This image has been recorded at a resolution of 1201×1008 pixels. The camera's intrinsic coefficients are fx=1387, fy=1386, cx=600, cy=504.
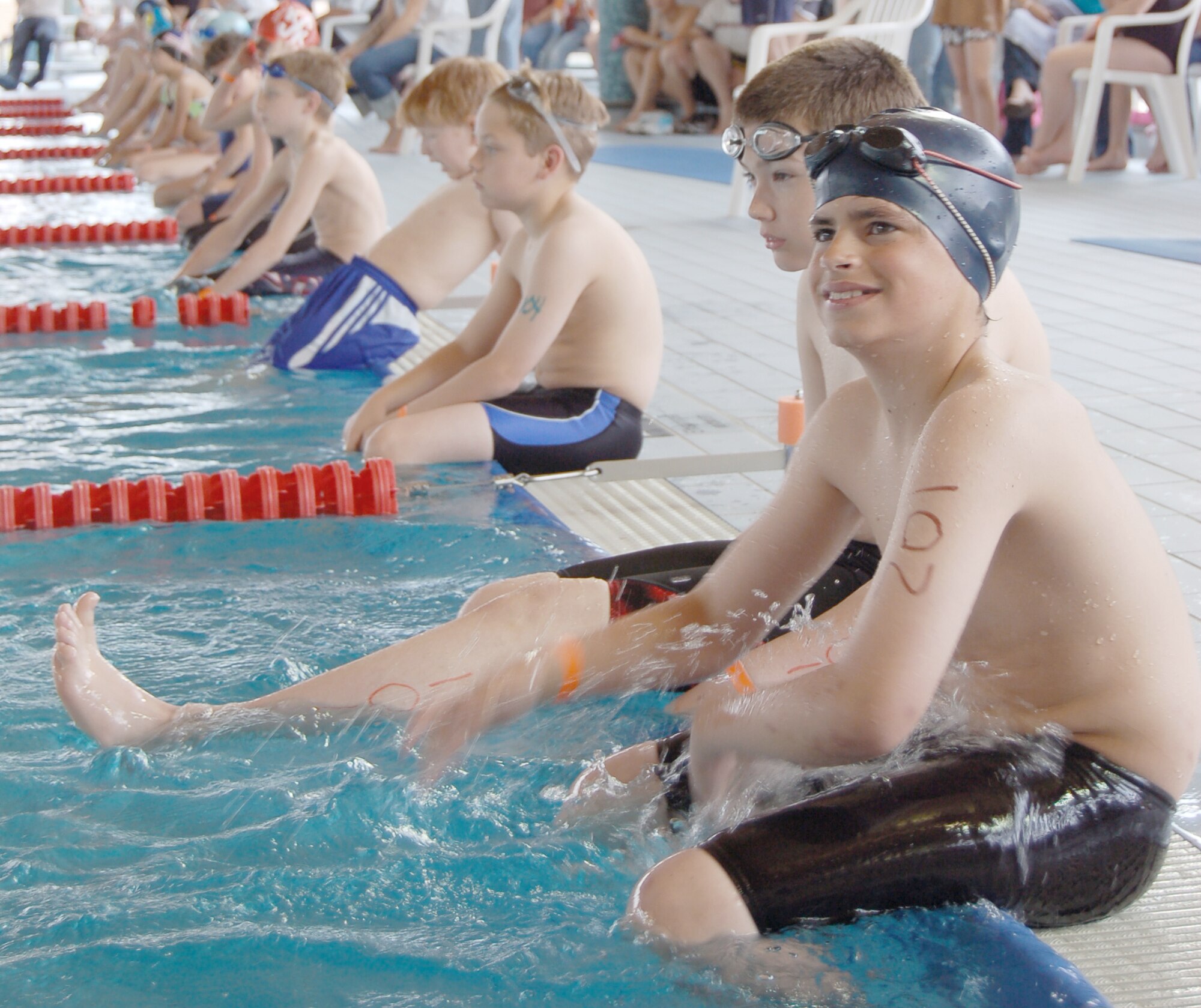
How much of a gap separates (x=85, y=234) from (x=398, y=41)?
473cm

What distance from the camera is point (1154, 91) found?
30.7 feet

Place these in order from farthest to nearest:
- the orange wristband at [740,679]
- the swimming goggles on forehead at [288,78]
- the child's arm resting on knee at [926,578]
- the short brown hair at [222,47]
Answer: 1. the short brown hair at [222,47]
2. the swimming goggles on forehead at [288,78]
3. the orange wristband at [740,679]
4. the child's arm resting on knee at [926,578]

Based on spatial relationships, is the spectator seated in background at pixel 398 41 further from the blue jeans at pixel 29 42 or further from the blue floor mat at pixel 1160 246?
the blue jeans at pixel 29 42

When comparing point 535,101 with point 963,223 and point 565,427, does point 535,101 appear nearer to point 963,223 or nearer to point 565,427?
point 565,427

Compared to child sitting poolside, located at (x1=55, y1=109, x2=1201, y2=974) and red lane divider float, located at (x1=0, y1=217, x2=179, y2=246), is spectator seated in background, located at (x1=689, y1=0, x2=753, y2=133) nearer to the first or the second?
red lane divider float, located at (x1=0, y1=217, x2=179, y2=246)

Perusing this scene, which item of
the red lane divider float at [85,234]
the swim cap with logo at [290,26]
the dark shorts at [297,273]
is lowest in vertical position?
the red lane divider float at [85,234]

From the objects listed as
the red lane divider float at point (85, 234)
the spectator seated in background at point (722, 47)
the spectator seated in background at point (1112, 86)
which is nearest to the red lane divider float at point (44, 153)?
the red lane divider float at point (85, 234)

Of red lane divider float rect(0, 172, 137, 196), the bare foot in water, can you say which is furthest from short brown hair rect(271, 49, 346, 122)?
red lane divider float rect(0, 172, 137, 196)

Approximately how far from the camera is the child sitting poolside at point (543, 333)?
11.7ft

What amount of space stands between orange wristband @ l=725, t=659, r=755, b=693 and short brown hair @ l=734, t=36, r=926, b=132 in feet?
3.10

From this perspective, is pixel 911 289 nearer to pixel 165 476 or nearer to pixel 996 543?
pixel 996 543

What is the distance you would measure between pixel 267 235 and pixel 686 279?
198 cm

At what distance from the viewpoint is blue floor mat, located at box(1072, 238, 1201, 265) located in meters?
6.80

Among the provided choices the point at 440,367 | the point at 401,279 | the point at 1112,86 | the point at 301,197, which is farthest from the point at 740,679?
the point at 1112,86
